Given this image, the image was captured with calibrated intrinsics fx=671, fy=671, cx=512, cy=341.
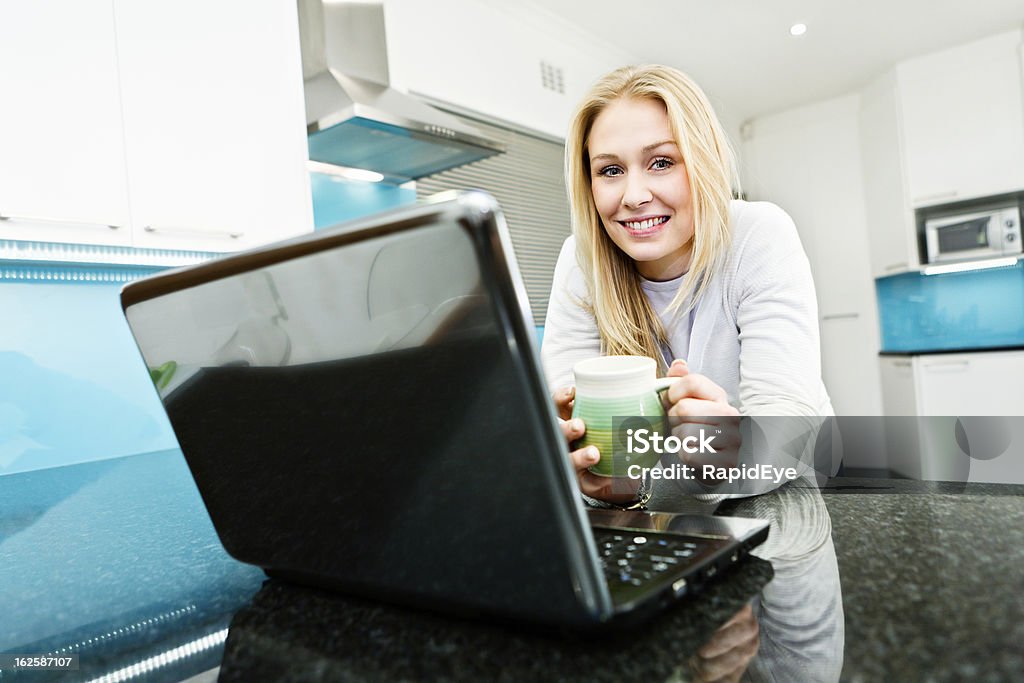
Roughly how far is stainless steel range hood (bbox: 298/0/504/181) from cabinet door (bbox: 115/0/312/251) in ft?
0.53

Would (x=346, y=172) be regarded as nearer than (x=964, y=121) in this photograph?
Yes

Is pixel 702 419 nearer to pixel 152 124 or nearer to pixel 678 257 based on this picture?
pixel 678 257

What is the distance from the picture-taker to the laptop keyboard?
39 cm

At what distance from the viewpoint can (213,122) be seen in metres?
1.73

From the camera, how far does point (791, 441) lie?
893 millimetres

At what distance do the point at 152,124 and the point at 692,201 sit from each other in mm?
1295

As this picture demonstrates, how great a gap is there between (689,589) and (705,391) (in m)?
0.25

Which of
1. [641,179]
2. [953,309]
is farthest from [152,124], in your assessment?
[953,309]

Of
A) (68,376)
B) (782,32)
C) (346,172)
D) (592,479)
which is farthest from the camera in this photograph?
(782,32)

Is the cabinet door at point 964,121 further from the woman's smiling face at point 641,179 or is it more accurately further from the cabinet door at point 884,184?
the woman's smiling face at point 641,179

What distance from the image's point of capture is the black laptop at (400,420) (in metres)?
0.29

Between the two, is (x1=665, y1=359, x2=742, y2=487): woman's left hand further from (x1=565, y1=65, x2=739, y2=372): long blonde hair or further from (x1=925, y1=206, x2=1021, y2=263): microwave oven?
(x1=925, y1=206, x2=1021, y2=263): microwave oven

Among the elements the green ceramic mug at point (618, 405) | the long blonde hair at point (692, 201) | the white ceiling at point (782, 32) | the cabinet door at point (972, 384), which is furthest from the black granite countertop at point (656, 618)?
the cabinet door at point (972, 384)
